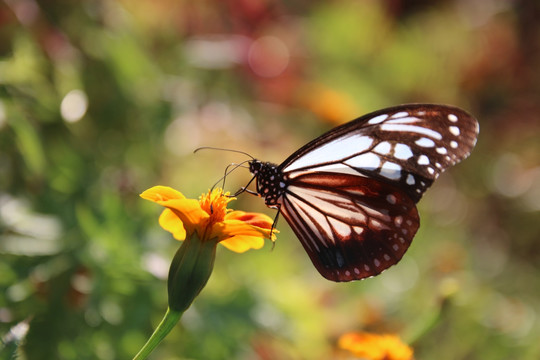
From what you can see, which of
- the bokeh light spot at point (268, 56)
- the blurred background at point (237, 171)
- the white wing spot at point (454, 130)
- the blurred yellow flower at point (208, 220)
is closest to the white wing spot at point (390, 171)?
the white wing spot at point (454, 130)

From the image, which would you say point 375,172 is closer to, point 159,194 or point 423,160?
point 423,160

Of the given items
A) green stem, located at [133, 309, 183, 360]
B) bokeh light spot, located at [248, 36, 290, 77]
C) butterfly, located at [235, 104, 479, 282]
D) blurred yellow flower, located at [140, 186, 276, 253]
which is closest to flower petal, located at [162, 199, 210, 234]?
blurred yellow flower, located at [140, 186, 276, 253]

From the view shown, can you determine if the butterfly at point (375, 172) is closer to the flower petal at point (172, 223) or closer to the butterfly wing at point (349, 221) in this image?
the butterfly wing at point (349, 221)

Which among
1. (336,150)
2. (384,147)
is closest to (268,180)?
(336,150)

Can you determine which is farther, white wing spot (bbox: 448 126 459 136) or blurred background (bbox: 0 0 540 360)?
blurred background (bbox: 0 0 540 360)

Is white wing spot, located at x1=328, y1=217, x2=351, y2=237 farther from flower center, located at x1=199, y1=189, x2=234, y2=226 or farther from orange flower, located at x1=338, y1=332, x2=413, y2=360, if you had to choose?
flower center, located at x1=199, y1=189, x2=234, y2=226

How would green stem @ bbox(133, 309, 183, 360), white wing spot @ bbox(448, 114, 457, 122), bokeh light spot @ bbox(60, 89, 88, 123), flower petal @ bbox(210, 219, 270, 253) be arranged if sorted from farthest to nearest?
bokeh light spot @ bbox(60, 89, 88, 123), white wing spot @ bbox(448, 114, 457, 122), flower petal @ bbox(210, 219, 270, 253), green stem @ bbox(133, 309, 183, 360)

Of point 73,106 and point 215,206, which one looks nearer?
point 215,206
